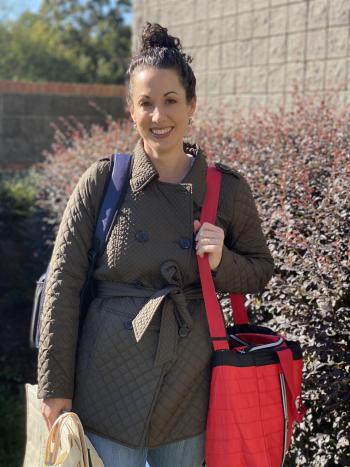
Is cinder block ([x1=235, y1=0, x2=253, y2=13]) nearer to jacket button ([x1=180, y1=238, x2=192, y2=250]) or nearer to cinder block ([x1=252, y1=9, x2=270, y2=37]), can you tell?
cinder block ([x1=252, y1=9, x2=270, y2=37])

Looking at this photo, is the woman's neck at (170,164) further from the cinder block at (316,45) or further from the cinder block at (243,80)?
the cinder block at (243,80)

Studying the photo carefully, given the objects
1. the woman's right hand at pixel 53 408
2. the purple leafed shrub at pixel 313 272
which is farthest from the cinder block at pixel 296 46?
the woman's right hand at pixel 53 408

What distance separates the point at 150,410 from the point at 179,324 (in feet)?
0.90

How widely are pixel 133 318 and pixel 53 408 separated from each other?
368 mm

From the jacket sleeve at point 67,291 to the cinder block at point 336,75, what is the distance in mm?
4730

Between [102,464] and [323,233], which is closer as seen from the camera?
[102,464]

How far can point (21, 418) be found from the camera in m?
5.58

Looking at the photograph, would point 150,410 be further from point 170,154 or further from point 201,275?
point 170,154

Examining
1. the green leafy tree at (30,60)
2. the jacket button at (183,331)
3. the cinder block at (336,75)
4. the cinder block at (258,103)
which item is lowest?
the jacket button at (183,331)

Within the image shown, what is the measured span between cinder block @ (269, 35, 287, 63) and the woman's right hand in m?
5.83

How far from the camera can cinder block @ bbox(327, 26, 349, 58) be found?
23.3 feet

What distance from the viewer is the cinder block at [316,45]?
7388 millimetres

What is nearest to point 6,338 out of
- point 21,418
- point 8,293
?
point 8,293

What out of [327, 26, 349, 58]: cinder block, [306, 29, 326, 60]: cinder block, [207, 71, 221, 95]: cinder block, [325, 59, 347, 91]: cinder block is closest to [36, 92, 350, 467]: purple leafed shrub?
[325, 59, 347, 91]: cinder block
